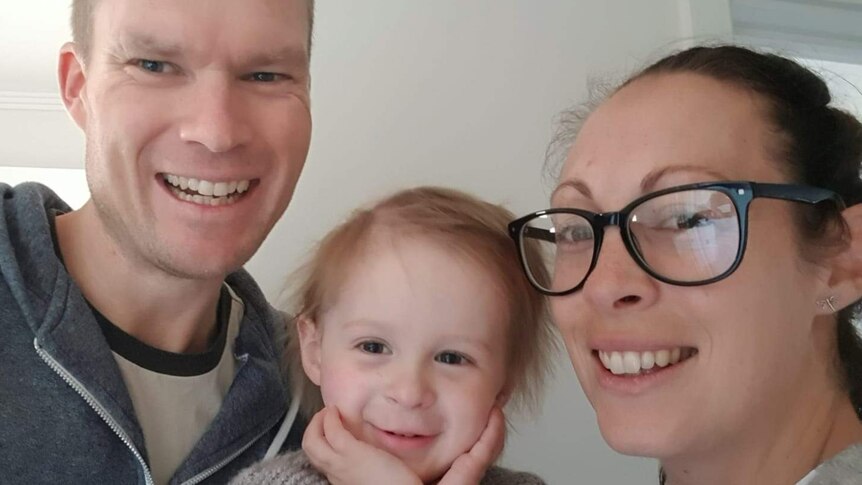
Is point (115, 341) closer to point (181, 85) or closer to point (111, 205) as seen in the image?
point (111, 205)

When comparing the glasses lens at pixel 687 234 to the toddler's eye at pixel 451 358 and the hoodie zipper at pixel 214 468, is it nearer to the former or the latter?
the toddler's eye at pixel 451 358

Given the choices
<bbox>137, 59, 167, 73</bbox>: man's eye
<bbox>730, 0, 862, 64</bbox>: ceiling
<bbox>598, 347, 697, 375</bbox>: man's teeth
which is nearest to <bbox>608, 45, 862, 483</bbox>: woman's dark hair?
<bbox>598, 347, 697, 375</bbox>: man's teeth

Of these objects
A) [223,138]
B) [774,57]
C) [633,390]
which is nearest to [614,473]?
[633,390]

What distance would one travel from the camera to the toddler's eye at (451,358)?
45.9 inches

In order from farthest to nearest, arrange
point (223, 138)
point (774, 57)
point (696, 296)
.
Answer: point (223, 138), point (774, 57), point (696, 296)

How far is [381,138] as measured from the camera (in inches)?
69.4

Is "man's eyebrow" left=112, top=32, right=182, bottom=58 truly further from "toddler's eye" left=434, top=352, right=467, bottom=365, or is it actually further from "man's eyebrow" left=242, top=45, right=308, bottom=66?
"toddler's eye" left=434, top=352, right=467, bottom=365

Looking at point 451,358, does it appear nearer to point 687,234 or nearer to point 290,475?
point 290,475

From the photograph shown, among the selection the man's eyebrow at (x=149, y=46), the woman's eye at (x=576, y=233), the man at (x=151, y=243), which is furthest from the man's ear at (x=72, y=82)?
the woman's eye at (x=576, y=233)

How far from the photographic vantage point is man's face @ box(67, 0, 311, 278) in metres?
1.13

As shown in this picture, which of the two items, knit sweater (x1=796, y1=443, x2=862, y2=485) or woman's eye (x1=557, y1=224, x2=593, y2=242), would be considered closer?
knit sweater (x1=796, y1=443, x2=862, y2=485)

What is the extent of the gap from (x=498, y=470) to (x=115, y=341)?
677 millimetres

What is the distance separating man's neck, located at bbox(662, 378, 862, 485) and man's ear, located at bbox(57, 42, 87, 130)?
1.11m

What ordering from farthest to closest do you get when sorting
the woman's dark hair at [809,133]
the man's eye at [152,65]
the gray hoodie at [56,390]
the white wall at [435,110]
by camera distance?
the white wall at [435,110]
the man's eye at [152,65]
the gray hoodie at [56,390]
the woman's dark hair at [809,133]
